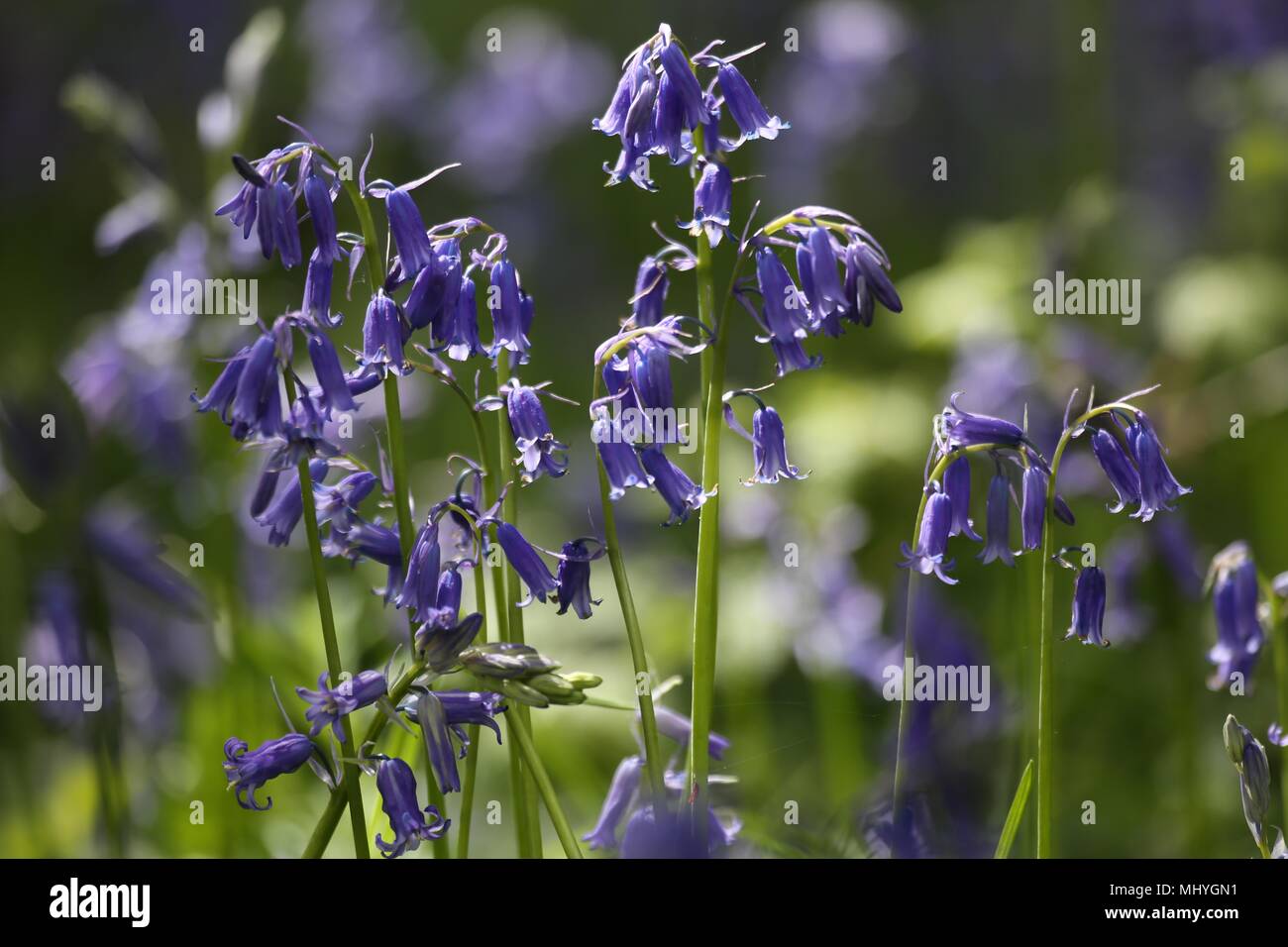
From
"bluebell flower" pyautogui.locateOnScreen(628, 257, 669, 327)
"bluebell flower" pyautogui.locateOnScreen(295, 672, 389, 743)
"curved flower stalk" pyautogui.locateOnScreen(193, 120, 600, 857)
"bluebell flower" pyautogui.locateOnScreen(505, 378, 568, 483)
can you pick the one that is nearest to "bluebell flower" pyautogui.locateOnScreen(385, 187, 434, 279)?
"curved flower stalk" pyautogui.locateOnScreen(193, 120, 600, 857)

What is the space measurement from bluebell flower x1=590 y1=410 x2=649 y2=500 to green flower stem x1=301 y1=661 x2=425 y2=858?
0.37 meters

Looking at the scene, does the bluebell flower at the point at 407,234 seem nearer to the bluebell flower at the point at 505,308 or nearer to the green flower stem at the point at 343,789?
the bluebell flower at the point at 505,308

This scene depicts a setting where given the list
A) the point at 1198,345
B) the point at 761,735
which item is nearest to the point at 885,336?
the point at 1198,345

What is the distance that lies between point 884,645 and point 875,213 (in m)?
2.06

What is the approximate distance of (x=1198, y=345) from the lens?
3715 mm

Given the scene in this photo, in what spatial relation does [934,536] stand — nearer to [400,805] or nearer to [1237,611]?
[1237,611]

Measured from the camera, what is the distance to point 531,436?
179cm

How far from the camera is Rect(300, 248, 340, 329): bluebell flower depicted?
1812mm

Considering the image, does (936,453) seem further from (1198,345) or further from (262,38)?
(1198,345)

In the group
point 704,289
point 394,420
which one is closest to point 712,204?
point 704,289
